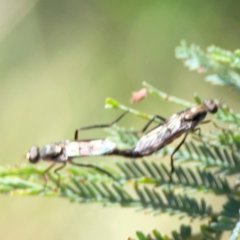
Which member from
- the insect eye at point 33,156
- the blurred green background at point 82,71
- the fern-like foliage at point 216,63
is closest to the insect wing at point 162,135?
the fern-like foliage at point 216,63

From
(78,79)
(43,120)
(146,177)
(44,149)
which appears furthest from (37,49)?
(146,177)

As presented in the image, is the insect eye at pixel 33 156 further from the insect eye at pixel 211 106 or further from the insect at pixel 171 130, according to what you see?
the insect eye at pixel 211 106

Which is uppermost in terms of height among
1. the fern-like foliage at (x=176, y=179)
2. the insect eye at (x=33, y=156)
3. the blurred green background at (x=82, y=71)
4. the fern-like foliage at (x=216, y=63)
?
the blurred green background at (x=82, y=71)

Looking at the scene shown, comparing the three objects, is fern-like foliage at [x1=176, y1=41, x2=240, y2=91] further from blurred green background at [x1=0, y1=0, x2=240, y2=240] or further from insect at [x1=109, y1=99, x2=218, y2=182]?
blurred green background at [x1=0, y1=0, x2=240, y2=240]

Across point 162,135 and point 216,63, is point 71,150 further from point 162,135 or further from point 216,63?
point 216,63

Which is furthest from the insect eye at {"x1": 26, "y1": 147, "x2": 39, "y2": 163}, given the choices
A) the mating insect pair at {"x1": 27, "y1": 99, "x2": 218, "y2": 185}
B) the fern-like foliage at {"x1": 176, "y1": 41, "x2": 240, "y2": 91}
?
the fern-like foliage at {"x1": 176, "y1": 41, "x2": 240, "y2": 91}

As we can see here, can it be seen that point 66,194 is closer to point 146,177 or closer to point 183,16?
point 146,177

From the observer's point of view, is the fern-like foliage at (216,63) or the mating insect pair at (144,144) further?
the mating insect pair at (144,144)
